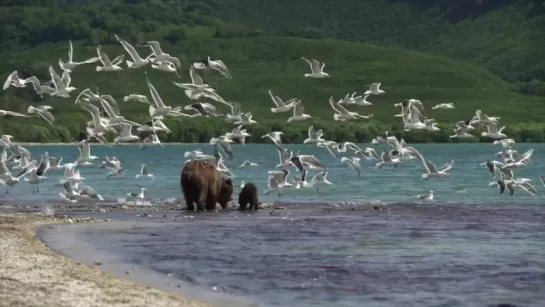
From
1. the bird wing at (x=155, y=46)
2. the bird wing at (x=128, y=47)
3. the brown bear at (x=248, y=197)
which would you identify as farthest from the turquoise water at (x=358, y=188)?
the bird wing at (x=128, y=47)

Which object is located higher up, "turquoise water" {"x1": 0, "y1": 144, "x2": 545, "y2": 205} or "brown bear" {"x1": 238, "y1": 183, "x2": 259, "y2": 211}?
"brown bear" {"x1": 238, "y1": 183, "x2": 259, "y2": 211}

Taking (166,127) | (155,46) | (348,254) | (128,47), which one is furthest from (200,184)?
(348,254)

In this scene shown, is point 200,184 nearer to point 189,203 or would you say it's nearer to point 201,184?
point 201,184

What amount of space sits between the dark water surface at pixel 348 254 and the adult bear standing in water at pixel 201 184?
93 centimetres

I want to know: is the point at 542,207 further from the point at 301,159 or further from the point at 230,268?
the point at 230,268

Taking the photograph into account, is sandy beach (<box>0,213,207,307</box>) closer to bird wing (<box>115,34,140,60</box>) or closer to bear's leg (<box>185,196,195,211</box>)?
bird wing (<box>115,34,140,60</box>)

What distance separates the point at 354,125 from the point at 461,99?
181ft

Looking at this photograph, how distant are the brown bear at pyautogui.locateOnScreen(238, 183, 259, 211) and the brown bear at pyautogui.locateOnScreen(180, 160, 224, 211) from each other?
28.8 inches

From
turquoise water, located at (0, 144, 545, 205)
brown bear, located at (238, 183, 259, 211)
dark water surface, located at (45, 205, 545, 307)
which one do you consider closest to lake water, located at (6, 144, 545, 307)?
dark water surface, located at (45, 205, 545, 307)

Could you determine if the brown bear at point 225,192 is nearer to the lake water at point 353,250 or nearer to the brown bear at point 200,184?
the brown bear at point 200,184

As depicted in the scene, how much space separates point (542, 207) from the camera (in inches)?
1620

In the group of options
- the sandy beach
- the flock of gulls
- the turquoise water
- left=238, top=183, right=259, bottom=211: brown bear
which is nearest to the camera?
the sandy beach

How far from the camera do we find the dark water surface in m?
21.2

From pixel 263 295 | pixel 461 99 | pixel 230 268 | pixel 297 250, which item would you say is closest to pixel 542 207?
pixel 297 250
